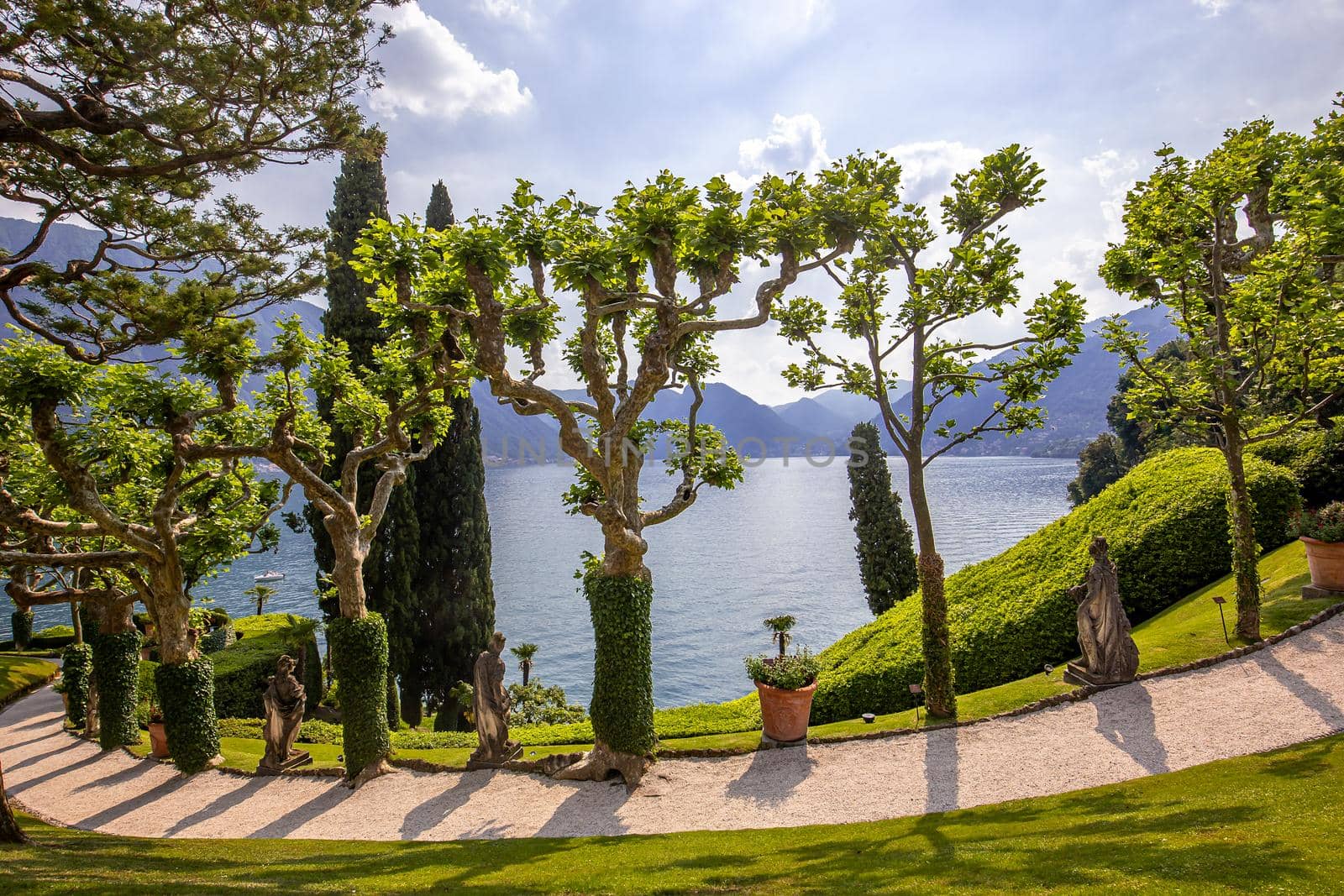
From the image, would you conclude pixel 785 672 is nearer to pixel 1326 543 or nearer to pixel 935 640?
pixel 935 640

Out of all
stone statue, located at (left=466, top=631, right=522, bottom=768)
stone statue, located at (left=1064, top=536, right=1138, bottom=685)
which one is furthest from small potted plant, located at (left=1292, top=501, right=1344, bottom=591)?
stone statue, located at (left=466, top=631, right=522, bottom=768)

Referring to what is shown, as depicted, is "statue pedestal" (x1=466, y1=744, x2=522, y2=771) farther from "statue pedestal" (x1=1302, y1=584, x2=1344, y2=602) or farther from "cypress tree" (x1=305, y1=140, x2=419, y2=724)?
"statue pedestal" (x1=1302, y1=584, x2=1344, y2=602)

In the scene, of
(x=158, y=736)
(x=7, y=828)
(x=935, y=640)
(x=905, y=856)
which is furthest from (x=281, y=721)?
(x=935, y=640)

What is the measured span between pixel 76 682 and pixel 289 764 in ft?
38.1

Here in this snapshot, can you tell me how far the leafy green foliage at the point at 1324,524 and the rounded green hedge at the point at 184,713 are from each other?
2518 centimetres

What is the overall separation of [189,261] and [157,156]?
284 cm

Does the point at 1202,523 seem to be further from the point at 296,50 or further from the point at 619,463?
the point at 296,50

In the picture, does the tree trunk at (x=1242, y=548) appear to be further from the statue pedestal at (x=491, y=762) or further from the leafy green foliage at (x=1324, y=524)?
the statue pedestal at (x=491, y=762)

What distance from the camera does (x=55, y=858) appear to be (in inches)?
326

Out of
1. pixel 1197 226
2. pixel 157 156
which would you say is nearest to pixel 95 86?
pixel 157 156

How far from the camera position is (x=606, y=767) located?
42.0 ft

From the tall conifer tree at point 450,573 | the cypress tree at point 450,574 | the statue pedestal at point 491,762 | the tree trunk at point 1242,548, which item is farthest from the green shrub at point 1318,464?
the cypress tree at point 450,574

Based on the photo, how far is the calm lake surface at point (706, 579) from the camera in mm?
49188

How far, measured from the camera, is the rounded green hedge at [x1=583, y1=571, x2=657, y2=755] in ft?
41.8
